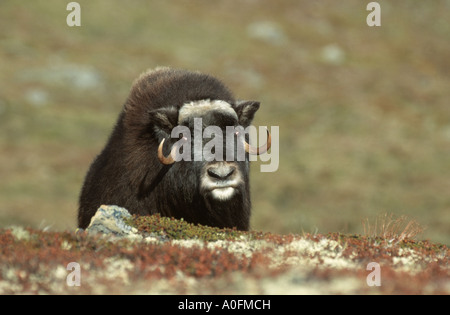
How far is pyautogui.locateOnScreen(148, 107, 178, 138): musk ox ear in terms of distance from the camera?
9523mm

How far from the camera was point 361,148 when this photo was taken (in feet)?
150

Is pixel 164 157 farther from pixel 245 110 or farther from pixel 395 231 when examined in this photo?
Result: pixel 395 231

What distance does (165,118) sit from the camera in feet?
31.3

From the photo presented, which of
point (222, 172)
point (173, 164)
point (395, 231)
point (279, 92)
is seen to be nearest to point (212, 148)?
point (222, 172)

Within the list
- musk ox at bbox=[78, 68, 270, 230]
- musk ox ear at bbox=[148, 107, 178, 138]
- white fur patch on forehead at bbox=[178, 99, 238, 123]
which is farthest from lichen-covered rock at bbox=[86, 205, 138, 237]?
white fur patch on forehead at bbox=[178, 99, 238, 123]

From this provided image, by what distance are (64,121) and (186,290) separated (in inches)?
1685

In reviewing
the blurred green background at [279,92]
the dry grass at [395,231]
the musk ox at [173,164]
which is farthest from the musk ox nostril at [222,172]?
the blurred green background at [279,92]

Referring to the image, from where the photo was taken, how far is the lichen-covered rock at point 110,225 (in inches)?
310

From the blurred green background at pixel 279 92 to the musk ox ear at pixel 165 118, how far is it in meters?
14.2

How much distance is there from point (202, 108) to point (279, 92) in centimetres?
5035

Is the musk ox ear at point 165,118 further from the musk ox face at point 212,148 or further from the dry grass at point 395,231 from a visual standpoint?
the dry grass at point 395,231

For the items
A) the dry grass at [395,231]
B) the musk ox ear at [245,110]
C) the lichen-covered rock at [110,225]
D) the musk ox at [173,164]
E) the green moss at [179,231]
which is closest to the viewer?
the lichen-covered rock at [110,225]

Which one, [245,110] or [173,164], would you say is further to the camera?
[245,110]
